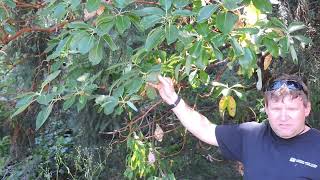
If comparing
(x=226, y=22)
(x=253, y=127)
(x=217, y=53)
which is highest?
(x=226, y=22)

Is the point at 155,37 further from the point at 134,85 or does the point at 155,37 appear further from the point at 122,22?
the point at 134,85

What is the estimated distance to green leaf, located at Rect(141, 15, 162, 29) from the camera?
163 centimetres

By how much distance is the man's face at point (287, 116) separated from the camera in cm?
197

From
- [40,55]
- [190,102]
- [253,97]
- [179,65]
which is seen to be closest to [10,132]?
[40,55]

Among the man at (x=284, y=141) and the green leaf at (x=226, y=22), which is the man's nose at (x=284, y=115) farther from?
the green leaf at (x=226, y=22)

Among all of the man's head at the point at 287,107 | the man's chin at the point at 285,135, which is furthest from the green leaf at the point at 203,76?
the man's chin at the point at 285,135

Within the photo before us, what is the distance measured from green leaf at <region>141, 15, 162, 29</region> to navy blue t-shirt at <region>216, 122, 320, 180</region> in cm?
77

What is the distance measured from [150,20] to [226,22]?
26 centimetres

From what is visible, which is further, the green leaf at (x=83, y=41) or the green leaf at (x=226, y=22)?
the green leaf at (x=83, y=41)

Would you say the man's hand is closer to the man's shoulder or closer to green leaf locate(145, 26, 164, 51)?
the man's shoulder

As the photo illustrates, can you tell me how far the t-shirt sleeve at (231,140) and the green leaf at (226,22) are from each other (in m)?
0.73

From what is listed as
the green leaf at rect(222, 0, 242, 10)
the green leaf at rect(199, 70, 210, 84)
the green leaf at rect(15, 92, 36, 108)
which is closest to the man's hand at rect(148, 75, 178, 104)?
the green leaf at rect(199, 70, 210, 84)

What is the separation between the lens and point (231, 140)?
7.29ft

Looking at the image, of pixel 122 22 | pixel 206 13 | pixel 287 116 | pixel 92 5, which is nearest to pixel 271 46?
pixel 287 116
